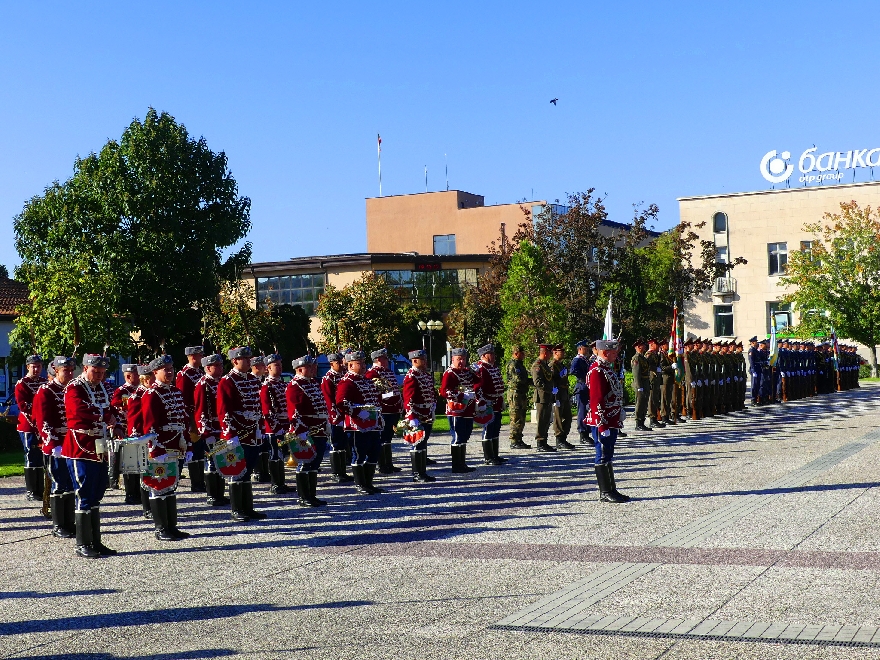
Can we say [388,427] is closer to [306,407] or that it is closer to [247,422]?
[306,407]

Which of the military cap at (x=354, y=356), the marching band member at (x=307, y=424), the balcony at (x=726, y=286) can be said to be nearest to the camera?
the marching band member at (x=307, y=424)

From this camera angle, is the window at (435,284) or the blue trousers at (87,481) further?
the window at (435,284)

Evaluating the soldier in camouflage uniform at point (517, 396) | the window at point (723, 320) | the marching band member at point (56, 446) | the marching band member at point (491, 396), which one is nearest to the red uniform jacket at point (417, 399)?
the marching band member at point (491, 396)

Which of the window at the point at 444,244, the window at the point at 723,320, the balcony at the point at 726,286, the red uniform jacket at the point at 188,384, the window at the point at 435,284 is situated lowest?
the red uniform jacket at the point at 188,384

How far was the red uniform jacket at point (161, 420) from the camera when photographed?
1122 centimetres

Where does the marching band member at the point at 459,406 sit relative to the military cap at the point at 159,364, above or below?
below

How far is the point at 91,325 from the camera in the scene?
31000 millimetres

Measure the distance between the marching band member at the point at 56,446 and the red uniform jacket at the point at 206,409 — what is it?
7.31 feet

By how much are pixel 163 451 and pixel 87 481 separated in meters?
0.92

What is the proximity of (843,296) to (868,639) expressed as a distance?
54340 millimetres

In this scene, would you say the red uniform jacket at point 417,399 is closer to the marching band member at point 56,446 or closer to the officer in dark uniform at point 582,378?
the officer in dark uniform at point 582,378

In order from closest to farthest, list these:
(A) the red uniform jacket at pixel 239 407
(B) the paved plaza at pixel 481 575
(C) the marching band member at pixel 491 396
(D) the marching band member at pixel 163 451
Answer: (B) the paved plaza at pixel 481 575
(D) the marching band member at pixel 163 451
(A) the red uniform jacket at pixel 239 407
(C) the marching band member at pixel 491 396

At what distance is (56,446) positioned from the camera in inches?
436

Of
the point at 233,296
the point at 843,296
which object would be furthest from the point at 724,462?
the point at 843,296
